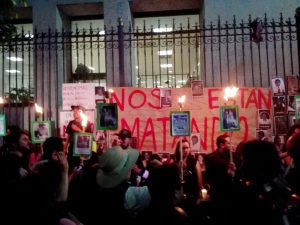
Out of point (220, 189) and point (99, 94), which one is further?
point (99, 94)

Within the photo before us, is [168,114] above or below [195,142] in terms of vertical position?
above

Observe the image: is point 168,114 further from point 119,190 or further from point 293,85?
point 119,190

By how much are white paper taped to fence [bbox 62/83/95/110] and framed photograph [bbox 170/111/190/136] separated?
2.33m

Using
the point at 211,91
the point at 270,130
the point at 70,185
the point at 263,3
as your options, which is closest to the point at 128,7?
the point at 263,3

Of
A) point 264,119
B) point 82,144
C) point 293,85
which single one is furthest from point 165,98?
point 82,144

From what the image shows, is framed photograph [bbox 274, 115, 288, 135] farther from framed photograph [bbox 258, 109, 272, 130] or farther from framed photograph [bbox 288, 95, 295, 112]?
framed photograph [bbox 288, 95, 295, 112]

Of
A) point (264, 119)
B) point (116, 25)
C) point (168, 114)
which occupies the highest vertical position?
point (116, 25)

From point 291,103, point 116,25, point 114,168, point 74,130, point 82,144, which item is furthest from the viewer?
point 116,25

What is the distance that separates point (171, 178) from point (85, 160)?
3633 millimetres

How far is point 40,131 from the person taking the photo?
812cm

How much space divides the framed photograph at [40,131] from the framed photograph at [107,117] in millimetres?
1225

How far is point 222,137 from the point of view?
308 inches

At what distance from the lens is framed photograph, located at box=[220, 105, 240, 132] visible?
23.8ft

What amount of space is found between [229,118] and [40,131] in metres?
3.48
